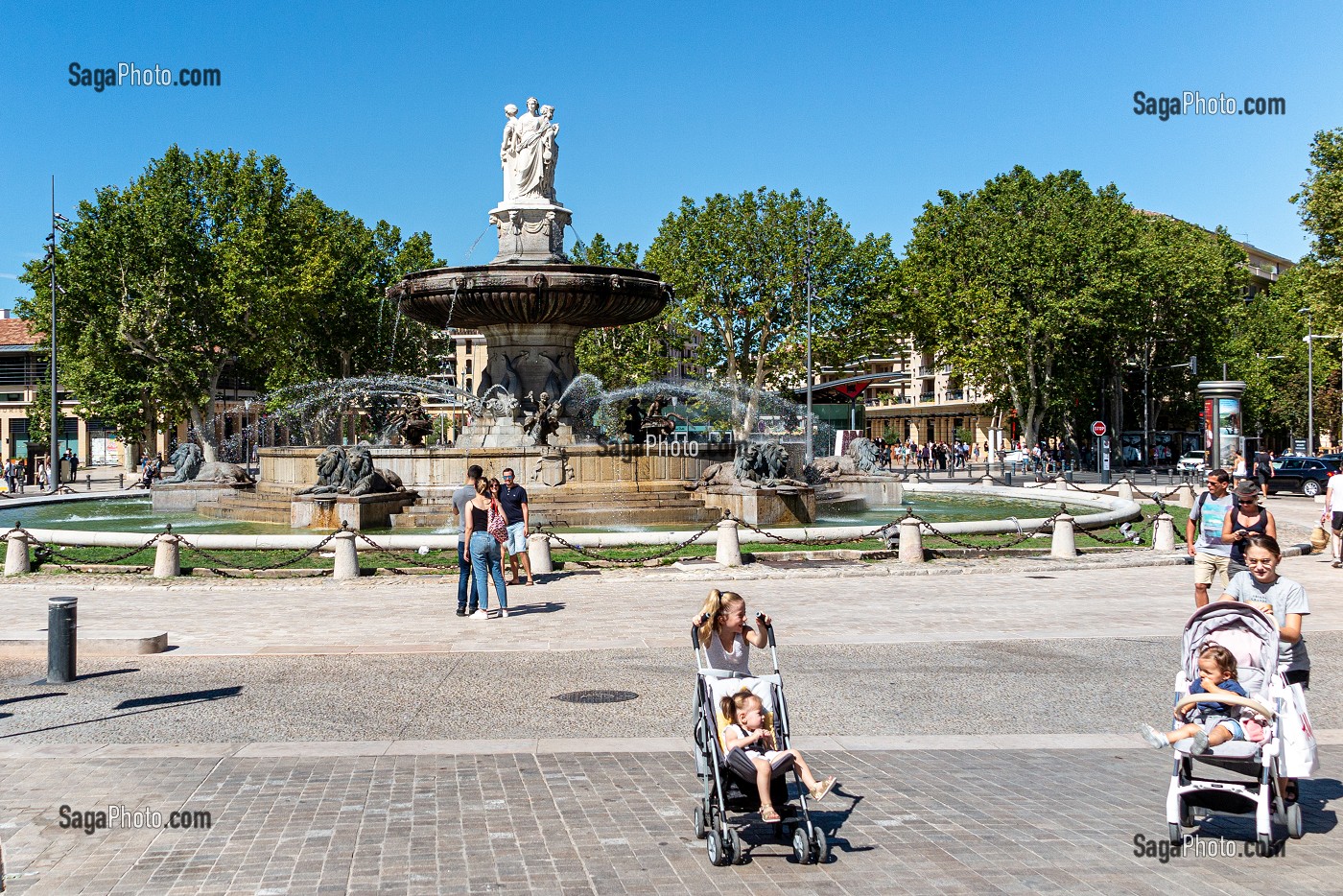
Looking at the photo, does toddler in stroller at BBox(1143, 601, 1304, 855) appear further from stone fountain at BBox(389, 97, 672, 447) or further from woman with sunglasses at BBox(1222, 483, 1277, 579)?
stone fountain at BBox(389, 97, 672, 447)

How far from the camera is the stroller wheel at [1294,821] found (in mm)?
5793

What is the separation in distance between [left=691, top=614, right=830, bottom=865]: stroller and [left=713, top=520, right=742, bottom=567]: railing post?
36.4 feet

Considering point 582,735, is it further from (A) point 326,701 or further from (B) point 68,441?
(B) point 68,441

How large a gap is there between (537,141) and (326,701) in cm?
2078

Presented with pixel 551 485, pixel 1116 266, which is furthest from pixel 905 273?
pixel 551 485

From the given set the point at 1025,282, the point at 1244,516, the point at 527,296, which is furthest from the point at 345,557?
the point at 1025,282

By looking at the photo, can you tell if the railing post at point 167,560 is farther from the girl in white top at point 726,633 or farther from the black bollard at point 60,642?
the girl in white top at point 726,633

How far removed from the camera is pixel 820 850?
5465 mm

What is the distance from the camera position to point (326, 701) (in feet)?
29.7

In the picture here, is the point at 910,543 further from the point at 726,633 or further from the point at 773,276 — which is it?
the point at 773,276

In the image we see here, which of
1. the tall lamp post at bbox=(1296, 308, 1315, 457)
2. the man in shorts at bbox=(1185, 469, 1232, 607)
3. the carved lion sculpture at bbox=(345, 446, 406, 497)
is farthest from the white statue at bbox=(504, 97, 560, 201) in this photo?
the tall lamp post at bbox=(1296, 308, 1315, 457)

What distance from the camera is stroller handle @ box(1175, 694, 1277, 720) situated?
5758mm

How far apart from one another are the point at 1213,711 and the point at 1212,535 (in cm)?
561

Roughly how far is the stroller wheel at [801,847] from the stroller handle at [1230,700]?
1932mm
